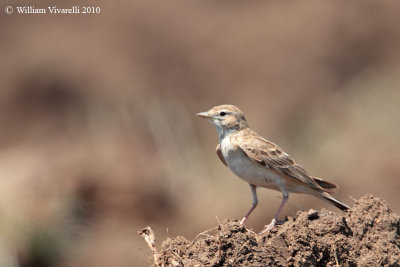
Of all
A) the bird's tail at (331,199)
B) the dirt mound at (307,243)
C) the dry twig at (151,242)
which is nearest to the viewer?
the dirt mound at (307,243)

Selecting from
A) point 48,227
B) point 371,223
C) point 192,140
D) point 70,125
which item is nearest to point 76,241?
point 48,227

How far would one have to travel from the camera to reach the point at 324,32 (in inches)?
860

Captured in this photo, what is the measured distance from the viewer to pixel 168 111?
18172mm

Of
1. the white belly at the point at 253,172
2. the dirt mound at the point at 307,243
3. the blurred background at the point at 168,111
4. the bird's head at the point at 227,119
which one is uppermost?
the blurred background at the point at 168,111

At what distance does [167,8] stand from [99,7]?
227 centimetres

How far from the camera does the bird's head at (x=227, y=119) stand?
870 cm

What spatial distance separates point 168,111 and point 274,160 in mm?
10085

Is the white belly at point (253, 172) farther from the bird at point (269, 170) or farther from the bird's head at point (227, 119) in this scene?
the bird's head at point (227, 119)

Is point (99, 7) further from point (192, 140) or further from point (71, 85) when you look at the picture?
point (192, 140)

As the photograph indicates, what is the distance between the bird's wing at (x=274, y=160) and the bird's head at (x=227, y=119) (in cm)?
35

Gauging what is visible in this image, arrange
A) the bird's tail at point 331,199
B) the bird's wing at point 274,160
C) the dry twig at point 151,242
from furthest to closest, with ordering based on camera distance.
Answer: the bird's wing at point 274,160 → the bird's tail at point 331,199 → the dry twig at point 151,242

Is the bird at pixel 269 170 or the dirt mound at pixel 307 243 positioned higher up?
the bird at pixel 269 170

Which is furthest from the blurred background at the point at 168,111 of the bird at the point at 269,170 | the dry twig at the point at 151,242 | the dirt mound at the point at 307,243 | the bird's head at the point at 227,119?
the dirt mound at the point at 307,243

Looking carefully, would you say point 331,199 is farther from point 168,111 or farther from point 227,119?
point 168,111
